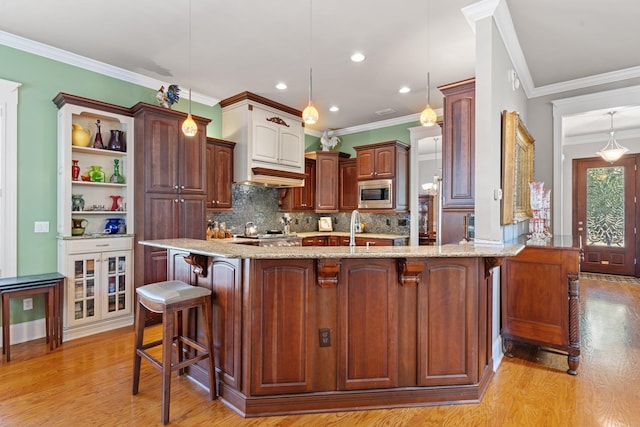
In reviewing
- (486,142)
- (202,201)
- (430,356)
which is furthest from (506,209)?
(202,201)

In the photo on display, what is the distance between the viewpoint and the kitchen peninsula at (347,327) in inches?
82.7

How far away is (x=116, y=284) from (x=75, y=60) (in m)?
2.44

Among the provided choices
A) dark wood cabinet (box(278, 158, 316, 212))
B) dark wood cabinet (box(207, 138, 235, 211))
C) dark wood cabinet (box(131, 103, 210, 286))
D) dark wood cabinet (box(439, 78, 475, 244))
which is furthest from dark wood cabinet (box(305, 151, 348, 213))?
dark wood cabinet (box(439, 78, 475, 244))

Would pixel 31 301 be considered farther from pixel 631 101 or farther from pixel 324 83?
pixel 631 101

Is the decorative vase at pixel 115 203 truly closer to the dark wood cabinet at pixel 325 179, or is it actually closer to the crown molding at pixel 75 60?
the crown molding at pixel 75 60

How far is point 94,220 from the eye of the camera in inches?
152

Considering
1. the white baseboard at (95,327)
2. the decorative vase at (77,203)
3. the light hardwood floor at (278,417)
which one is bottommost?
the light hardwood floor at (278,417)

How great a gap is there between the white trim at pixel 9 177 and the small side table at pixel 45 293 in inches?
8.6

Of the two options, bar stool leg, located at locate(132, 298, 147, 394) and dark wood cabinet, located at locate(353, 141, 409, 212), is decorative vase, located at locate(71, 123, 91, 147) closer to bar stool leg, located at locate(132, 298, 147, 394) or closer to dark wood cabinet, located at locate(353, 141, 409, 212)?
bar stool leg, located at locate(132, 298, 147, 394)

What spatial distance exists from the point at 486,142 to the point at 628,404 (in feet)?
6.53

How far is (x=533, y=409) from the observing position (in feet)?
7.16

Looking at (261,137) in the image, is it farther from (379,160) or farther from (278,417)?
(278,417)

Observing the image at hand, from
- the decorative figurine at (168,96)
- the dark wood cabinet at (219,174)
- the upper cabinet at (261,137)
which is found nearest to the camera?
the decorative figurine at (168,96)

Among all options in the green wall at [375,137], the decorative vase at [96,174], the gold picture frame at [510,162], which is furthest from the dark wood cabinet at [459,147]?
the decorative vase at [96,174]
